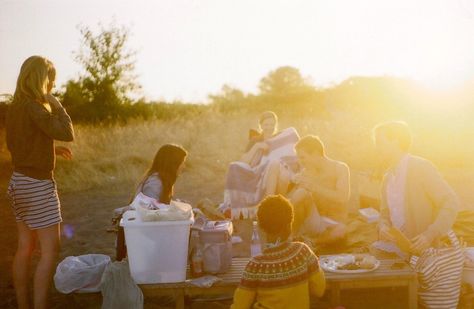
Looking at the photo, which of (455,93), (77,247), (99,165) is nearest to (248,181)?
(77,247)

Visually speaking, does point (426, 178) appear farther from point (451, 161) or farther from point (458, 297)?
point (451, 161)

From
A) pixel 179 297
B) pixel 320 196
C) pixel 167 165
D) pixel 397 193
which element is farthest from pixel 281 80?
pixel 179 297

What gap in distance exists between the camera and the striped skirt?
144 inches

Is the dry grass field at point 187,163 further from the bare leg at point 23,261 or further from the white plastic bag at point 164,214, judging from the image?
the white plastic bag at point 164,214

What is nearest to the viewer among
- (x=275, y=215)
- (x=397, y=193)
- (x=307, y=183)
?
(x=275, y=215)

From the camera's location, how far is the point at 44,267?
372 centimetres

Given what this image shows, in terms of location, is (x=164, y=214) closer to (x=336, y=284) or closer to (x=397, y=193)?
(x=336, y=284)

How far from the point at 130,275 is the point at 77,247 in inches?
113

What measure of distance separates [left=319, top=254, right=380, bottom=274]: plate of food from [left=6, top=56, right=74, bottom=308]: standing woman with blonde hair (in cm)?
186

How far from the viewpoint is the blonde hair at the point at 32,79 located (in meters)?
3.59

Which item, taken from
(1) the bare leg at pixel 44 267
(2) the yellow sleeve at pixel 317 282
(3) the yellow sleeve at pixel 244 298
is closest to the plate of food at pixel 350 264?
(2) the yellow sleeve at pixel 317 282

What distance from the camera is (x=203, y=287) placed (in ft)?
11.5

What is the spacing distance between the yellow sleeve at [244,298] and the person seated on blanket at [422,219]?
1363mm

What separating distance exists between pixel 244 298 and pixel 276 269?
232 mm
